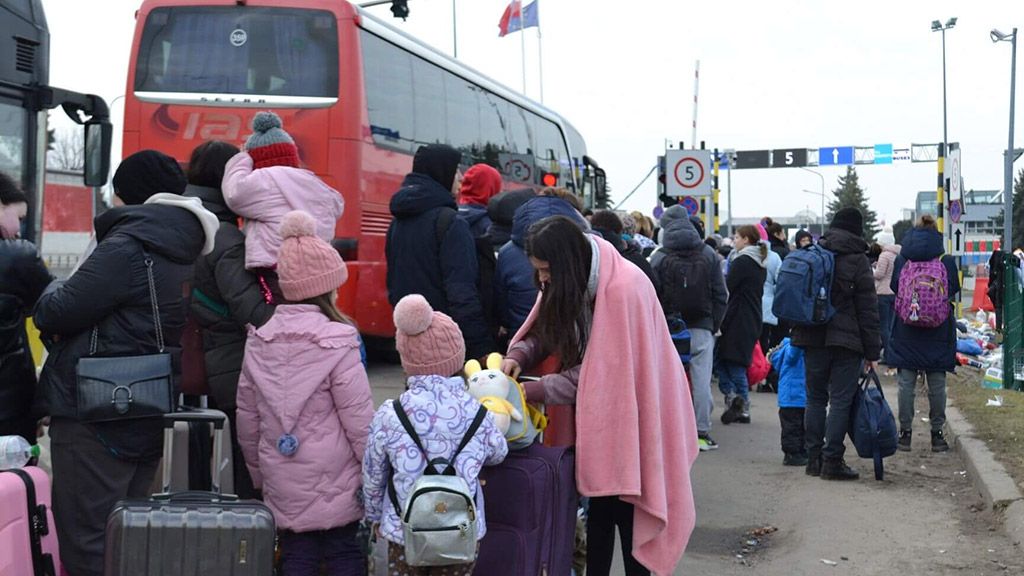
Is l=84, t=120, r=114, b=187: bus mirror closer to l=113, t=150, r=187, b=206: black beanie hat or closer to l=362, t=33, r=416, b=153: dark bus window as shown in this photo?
l=113, t=150, r=187, b=206: black beanie hat

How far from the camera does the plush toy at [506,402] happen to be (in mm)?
4535

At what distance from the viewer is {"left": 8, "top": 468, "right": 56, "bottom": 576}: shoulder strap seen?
444 cm

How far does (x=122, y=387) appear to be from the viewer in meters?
4.54

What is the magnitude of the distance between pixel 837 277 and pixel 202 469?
17.3 ft

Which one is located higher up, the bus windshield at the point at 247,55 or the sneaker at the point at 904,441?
the bus windshield at the point at 247,55

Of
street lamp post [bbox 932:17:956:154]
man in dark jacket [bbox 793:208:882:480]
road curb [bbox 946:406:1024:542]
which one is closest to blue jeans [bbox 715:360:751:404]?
road curb [bbox 946:406:1024:542]

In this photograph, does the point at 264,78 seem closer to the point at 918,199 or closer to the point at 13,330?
the point at 13,330

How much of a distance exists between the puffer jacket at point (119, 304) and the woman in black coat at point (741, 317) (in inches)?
295

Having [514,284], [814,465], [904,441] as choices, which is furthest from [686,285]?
[514,284]

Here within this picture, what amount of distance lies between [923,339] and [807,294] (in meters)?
2.11

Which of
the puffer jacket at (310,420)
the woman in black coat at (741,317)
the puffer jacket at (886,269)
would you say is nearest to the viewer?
the puffer jacket at (310,420)

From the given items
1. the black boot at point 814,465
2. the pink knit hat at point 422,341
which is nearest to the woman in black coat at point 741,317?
the black boot at point 814,465

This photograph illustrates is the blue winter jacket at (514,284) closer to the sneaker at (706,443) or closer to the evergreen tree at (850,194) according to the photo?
the sneaker at (706,443)

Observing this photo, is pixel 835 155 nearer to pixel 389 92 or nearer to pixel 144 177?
pixel 389 92
